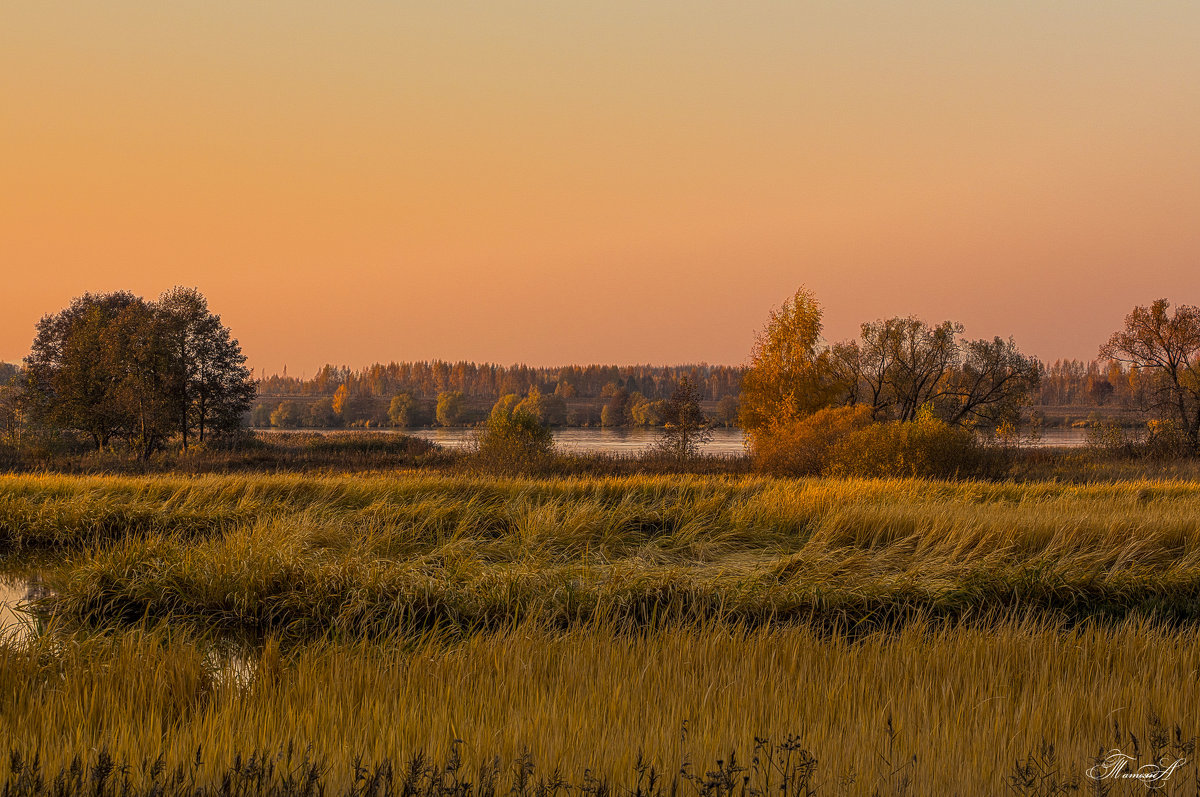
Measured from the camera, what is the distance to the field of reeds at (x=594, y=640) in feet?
10.8

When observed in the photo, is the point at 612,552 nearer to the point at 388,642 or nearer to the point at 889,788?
the point at 388,642

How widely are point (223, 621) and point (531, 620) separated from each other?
132 inches

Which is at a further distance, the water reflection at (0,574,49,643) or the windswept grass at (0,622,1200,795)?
the water reflection at (0,574,49,643)

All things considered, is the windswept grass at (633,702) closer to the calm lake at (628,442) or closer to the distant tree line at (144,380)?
the calm lake at (628,442)

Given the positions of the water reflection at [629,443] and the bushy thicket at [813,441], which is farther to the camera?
the water reflection at [629,443]

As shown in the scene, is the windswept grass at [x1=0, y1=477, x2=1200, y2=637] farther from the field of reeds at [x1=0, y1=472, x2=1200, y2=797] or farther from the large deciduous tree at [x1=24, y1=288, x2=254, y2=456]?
the large deciduous tree at [x1=24, y1=288, x2=254, y2=456]

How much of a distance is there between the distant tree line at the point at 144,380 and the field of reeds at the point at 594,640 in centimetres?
2015

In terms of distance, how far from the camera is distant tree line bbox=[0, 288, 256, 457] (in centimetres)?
3291

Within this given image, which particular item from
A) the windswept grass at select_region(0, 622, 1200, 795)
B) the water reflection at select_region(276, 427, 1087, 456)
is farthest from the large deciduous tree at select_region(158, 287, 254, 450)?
the windswept grass at select_region(0, 622, 1200, 795)

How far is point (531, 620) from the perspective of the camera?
6.71 metres

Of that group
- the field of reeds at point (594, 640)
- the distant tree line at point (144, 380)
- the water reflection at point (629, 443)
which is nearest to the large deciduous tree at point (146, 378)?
the distant tree line at point (144, 380)

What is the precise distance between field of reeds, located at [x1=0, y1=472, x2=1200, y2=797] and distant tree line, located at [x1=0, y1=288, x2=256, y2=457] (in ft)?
66.1

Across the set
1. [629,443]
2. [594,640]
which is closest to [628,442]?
[629,443]

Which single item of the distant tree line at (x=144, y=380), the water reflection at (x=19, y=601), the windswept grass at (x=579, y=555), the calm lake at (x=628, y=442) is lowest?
the calm lake at (x=628, y=442)
